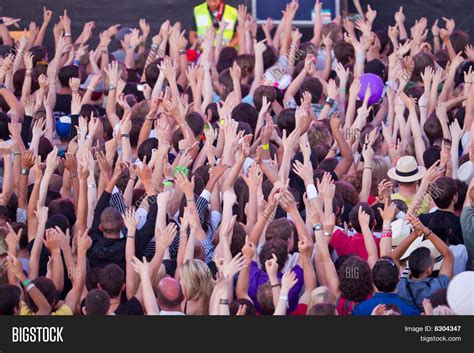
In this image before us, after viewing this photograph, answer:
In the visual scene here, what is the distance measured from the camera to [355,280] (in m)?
7.02

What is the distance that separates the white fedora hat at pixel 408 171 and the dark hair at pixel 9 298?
3.08m

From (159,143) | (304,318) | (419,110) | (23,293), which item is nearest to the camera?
(304,318)

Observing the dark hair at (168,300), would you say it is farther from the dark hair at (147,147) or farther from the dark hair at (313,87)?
the dark hair at (313,87)

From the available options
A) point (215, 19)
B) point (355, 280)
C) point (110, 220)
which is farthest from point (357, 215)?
point (215, 19)

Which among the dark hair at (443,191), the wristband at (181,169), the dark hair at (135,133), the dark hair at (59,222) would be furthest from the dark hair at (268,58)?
the dark hair at (59,222)

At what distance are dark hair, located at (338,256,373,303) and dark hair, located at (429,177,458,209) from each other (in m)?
1.28

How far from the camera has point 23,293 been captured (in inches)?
289

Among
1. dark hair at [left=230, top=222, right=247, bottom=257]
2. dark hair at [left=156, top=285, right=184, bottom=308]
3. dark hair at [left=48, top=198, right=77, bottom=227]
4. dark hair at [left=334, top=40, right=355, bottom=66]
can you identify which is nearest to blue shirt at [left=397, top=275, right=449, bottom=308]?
dark hair at [left=230, top=222, right=247, bottom=257]

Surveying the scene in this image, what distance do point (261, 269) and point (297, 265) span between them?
23cm

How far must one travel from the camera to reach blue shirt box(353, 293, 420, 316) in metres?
6.87

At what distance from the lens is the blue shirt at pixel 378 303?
6871 millimetres

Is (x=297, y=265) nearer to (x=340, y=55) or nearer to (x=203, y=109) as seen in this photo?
(x=203, y=109)

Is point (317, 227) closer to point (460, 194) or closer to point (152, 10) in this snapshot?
point (460, 194)

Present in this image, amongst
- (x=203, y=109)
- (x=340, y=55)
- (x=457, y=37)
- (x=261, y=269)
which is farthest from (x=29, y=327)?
(x=457, y=37)
